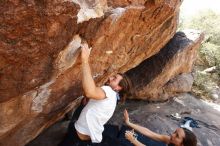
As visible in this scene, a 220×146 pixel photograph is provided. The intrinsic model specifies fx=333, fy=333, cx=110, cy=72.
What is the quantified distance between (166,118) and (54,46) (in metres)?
5.28

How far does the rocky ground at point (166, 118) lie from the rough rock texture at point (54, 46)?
4.90 ft

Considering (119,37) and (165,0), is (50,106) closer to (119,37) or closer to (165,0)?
(119,37)

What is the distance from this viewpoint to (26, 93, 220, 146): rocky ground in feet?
23.0

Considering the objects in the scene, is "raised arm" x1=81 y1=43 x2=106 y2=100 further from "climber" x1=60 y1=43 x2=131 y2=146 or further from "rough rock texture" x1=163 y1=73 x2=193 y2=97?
"rough rock texture" x1=163 y1=73 x2=193 y2=97

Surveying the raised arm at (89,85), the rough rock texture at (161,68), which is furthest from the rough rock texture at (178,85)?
the raised arm at (89,85)

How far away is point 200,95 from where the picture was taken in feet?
37.3

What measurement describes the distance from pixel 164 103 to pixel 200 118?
3.46ft

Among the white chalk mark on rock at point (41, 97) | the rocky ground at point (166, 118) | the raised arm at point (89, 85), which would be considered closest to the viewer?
the raised arm at point (89, 85)

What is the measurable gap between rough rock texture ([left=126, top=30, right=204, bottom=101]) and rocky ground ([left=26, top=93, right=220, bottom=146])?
1.14ft

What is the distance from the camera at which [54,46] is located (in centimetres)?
355

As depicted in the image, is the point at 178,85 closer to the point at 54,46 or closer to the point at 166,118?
the point at 166,118

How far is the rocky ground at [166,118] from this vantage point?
7012mm

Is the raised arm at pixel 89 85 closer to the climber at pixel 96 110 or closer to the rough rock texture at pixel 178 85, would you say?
the climber at pixel 96 110

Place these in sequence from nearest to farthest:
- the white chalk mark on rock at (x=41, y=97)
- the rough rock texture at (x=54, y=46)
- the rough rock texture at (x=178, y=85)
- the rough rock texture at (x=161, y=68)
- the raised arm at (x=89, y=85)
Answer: the rough rock texture at (x=54, y=46)
the raised arm at (x=89, y=85)
the white chalk mark on rock at (x=41, y=97)
the rough rock texture at (x=161, y=68)
the rough rock texture at (x=178, y=85)
